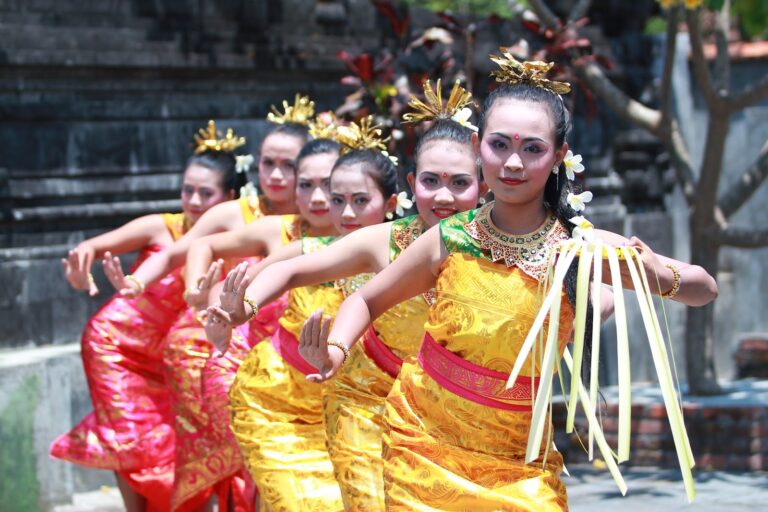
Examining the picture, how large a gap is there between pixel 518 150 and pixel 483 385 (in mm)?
617

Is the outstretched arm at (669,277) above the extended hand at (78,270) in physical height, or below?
above

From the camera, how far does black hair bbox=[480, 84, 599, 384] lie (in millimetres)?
3665

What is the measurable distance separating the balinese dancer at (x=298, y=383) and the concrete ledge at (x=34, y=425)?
81.7 inches

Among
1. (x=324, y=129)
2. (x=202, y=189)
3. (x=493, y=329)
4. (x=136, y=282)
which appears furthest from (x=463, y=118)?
(x=202, y=189)

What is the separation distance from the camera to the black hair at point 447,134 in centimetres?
444

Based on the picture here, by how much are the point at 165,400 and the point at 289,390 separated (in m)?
1.85

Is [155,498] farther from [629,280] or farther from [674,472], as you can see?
[629,280]

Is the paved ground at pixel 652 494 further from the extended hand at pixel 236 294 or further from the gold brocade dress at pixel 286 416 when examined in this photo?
the extended hand at pixel 236 294

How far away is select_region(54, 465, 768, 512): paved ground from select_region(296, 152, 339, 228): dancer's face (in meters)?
2.15

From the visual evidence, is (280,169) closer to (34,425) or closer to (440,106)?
(440,106)

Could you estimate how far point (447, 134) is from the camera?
175 inches

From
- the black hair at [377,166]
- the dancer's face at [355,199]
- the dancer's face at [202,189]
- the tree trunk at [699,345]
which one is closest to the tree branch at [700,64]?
the tree trunk at [699,345]

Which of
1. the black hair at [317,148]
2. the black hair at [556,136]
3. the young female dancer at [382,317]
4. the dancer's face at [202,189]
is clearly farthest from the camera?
the dancer's face at [202,189]

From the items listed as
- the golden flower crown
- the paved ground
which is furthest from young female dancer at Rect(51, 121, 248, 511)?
the golden flower crown
